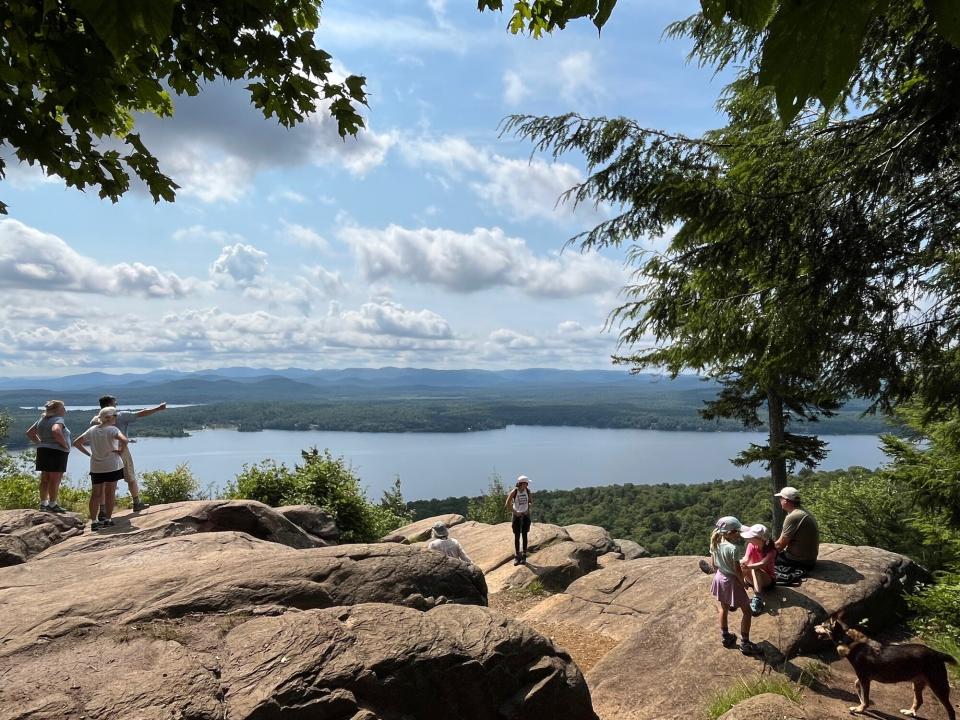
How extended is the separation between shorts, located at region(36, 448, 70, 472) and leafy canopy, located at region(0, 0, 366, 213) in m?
6.76

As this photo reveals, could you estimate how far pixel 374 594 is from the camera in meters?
5.34

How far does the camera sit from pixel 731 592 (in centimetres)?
666

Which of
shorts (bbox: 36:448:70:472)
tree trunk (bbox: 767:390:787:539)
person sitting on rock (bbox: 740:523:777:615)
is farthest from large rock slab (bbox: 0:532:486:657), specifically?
tree trunk (bbox: 767:390:787:539)

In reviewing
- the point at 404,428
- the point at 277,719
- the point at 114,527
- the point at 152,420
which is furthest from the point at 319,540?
the point at 404,428

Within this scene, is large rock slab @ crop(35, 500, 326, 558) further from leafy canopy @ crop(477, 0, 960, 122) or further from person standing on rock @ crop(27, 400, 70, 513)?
leafy canopy @ crop(477, 0, 960, 122)

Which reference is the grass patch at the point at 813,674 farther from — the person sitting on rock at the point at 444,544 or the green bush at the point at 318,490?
the green bush at the point at 318,490

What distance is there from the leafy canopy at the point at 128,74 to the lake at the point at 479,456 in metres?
88.1

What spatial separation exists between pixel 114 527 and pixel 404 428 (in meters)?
194

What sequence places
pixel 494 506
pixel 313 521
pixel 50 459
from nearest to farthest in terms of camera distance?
pixel 50 459 < pixel 313 521 < pixel 494 506

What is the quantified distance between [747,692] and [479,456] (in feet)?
488

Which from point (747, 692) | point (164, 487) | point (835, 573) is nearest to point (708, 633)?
point (747, 692)

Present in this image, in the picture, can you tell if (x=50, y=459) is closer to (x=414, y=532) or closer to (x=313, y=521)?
(x=313, y=521)

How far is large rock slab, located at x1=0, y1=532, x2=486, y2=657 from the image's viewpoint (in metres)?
4.42

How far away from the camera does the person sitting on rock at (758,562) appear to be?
6.91m
